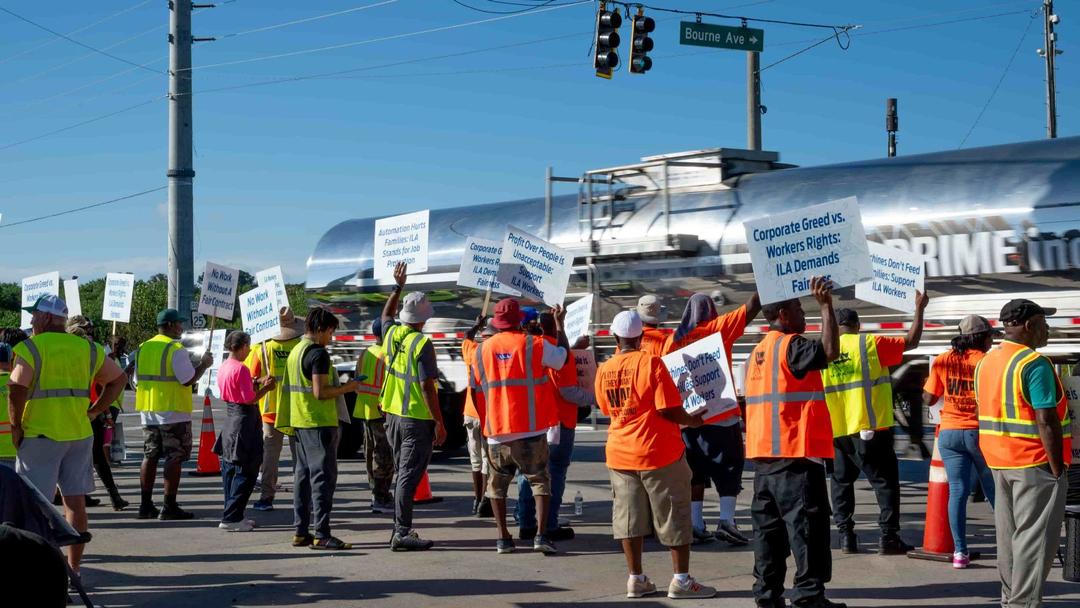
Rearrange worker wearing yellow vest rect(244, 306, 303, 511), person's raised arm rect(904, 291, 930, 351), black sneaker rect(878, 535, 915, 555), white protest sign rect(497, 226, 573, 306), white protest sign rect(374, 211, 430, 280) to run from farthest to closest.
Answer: white protest sign rect(374, 211, 430, 280), worker wearing yellow vest rect(244, 306, 303, 511), white protest sign rect(497, 226, 573, 306), black sneaker rect(878, 535, 915, 555), person's raised arm rect(904, 291, 930, 351)

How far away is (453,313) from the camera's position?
15391mm

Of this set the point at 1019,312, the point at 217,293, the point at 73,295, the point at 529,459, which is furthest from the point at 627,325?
the point at 73,295

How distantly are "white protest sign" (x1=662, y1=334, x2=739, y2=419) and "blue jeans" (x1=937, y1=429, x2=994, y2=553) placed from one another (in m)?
1.65

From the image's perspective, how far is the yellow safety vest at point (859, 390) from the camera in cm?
859

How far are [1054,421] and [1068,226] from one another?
4.53 m

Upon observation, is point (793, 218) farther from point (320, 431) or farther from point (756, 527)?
point (320, 431)

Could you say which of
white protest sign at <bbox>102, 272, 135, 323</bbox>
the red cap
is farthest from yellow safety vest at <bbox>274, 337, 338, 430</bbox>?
white protest sign at <bbox>102, 272, 135, 323</bbox>

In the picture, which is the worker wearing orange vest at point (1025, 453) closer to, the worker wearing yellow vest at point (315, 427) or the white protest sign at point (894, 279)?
the white protest sign at point (894, 279)

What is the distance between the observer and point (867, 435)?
8.55m

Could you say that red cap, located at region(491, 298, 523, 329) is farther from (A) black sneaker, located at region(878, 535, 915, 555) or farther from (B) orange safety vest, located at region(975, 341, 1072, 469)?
(B) orange safety vest, located at region(975, 341, 1072, 469)

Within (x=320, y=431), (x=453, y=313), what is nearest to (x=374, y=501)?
(x=320, y=431)

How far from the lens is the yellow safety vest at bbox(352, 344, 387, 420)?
1098cm

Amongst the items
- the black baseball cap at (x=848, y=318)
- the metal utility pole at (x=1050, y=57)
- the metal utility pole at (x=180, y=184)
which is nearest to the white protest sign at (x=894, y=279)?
the black baseball cap at (x=848, y=318)

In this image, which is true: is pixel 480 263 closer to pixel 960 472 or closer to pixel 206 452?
pixel 960 472
